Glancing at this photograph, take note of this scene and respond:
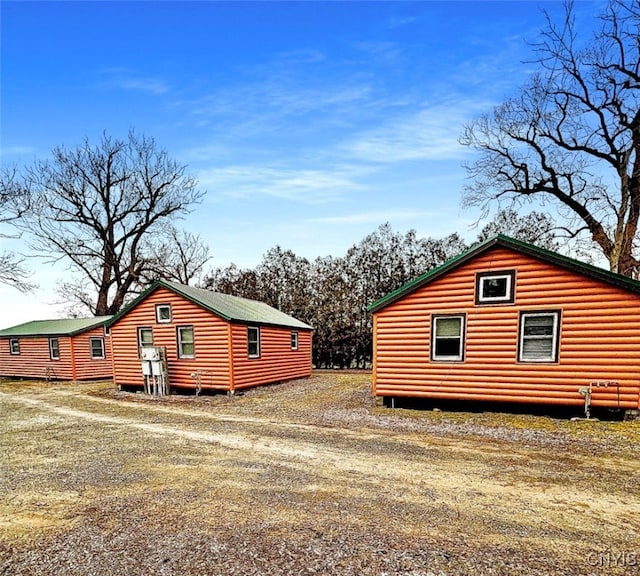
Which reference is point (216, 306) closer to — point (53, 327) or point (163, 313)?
point (163, 313)

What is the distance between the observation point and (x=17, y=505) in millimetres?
4723

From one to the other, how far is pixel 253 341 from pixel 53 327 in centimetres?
1504

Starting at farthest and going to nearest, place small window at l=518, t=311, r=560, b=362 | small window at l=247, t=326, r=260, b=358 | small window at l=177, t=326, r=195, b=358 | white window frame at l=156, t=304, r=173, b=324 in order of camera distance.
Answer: small window at l=247, t=326, r=260, b=358 → white window frame at l=156, t=304, r=173, b=324 → small window at l=177, t=326, r=195, b=358 → small window at l=518, t=311, r=560, b=362

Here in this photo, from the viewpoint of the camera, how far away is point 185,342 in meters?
14.6

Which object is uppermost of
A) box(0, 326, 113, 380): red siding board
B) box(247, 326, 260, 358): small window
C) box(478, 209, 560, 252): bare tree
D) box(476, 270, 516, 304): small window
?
box(478, 209, 560, 252): bare tree

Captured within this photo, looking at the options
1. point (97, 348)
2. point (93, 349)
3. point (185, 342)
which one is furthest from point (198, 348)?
point (93, 349)

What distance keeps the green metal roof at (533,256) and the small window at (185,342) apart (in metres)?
7.49

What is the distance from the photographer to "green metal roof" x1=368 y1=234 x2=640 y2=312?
8.69 metres

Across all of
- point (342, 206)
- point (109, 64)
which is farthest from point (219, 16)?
point (342, 206)

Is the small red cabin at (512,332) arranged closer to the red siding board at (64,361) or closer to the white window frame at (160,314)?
the white window frame at (160,314)

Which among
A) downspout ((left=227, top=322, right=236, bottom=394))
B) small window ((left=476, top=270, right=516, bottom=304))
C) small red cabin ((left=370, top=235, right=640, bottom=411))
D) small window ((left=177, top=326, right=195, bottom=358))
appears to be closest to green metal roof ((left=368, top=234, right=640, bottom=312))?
small red cabin ((left=370, top=235, right=640, bottom=411))

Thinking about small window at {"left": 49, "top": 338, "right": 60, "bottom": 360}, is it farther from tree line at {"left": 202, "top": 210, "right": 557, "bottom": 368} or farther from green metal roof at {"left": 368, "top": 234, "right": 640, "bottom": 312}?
green metal roof at {"left": 368, "top": 234, "right": 640, "bottom": 312}

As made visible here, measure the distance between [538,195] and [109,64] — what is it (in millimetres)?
20534

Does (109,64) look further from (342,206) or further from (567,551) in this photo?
(567,551)
